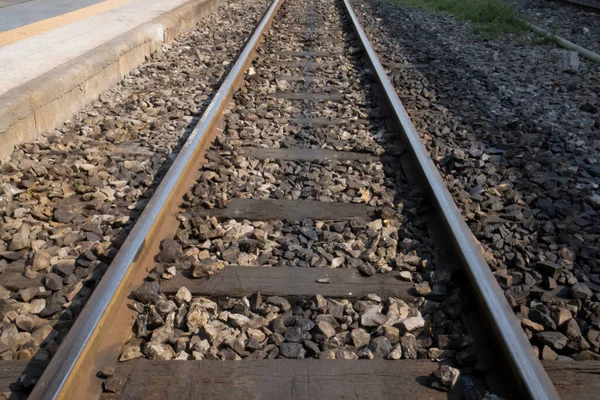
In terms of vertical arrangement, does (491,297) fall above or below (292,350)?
above

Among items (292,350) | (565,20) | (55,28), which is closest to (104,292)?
(292,350)

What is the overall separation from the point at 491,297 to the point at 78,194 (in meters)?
2.40

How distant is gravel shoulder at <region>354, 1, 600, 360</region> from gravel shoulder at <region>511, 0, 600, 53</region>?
92cm

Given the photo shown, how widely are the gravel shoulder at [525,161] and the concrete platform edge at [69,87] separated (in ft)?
9.02

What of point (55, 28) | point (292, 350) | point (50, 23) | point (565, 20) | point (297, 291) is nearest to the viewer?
point (292, 350)

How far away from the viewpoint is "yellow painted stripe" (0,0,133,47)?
6465 mm

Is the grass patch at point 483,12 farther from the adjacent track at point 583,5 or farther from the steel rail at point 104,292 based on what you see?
the steel rail at point 104,292

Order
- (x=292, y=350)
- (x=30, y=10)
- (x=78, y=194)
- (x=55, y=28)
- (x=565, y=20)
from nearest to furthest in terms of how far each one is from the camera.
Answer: (x=292, y=350) < (x=78, y=194) < (x=55, y=28) < (x=30, y=10) < (x=565, y=20)

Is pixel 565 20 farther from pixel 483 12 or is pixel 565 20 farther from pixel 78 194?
pixel 78 194

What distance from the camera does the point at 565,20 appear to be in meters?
10.5

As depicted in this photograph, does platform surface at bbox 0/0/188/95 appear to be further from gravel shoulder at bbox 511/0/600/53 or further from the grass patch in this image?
gravel shoulder at bbox 511/0/600/53

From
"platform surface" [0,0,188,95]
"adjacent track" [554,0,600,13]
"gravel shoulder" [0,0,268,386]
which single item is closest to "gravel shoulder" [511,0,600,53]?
"adjacent track" [554,0,600,13]

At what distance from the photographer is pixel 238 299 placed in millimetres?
2594

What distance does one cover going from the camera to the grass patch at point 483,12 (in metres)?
9.49
